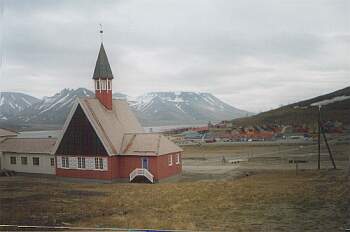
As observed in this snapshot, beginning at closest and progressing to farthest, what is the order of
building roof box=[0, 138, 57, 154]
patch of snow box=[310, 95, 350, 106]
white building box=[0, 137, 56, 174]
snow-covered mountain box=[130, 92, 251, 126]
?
patch of snow box=[310, 95, 350, 106] < snow-covered mountain box=[130, 92, 251, 126] < white building box=[0, 137, 56, 174] < building roof box=[0, 138, 57, 154]

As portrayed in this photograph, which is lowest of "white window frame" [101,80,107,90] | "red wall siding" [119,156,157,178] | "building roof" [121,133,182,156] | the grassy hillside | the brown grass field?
the brown grass field

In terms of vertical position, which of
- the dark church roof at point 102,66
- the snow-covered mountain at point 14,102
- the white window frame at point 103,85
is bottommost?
the snow-covered mountain at point 14,102

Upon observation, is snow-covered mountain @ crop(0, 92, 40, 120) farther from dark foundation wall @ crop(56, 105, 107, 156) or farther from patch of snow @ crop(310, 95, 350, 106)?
patch of snow @ crop(310, 95, 350, 106)

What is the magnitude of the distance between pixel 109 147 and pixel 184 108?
182 centimetres

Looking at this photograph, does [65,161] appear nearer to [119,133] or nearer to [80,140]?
[80,140]

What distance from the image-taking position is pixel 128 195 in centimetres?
533

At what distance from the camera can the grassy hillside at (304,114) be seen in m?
4.60

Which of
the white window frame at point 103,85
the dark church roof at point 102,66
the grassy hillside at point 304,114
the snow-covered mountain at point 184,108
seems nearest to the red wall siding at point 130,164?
the snow-covered mountain at point 184,108

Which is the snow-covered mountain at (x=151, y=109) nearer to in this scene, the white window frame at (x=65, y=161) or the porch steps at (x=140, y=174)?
the white window frame at (x=65, y=161)

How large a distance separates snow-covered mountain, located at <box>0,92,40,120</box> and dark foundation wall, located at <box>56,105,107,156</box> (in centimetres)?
81

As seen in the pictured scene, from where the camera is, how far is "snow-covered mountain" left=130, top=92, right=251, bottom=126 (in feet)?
16.7

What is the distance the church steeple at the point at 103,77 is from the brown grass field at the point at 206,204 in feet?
4.27

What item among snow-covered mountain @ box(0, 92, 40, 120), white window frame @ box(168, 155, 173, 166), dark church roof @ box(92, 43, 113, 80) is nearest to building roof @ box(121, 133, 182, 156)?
white window frame @ box(168, 155, 173, 166)

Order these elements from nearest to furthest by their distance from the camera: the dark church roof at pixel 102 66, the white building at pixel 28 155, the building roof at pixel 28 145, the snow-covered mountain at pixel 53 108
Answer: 1. the dark church roof at pixel 102 66
2. the snow-covered mountain at pixel 53 108
3. the white building at pixel 28 155
4. the building roof at pixel 28 145
